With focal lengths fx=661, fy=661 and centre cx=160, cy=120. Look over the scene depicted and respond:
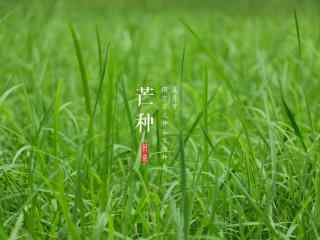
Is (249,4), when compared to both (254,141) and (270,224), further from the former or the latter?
(270,224)

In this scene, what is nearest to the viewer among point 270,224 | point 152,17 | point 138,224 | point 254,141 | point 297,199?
point 270,224

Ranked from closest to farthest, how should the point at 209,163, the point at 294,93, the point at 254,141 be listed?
the point at 209,163
the point at 254,141
the point at 294,93

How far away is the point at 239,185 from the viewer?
4.81 ft

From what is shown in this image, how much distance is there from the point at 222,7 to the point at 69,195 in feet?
14.4

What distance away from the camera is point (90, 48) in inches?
150

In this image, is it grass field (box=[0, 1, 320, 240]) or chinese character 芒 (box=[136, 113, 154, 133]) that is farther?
chinese character 芒 (box=[136, 113, 154, 133])

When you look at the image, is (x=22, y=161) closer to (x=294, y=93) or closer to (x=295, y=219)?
(x=295, y=219)

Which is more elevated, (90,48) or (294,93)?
(90,48)

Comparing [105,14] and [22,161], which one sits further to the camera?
[105,14]

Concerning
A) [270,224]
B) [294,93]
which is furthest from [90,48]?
[270,224]

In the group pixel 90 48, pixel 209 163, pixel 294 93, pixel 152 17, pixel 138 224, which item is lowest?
pixel 138 224

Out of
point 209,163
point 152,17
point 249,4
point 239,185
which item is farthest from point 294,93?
point 249,4

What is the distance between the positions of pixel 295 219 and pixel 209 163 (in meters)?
0.35

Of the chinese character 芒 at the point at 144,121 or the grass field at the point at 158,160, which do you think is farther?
the chinese character 芒 at the point at 144,121
